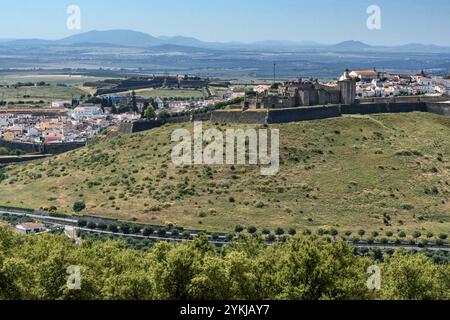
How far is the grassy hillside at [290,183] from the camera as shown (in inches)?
2509

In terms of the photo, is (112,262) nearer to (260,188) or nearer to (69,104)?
(260,188)

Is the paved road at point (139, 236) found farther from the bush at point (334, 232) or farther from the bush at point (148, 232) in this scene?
the bush at point (334, 232)

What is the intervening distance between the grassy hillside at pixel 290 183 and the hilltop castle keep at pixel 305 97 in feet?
11.0

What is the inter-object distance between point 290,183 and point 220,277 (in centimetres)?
3928

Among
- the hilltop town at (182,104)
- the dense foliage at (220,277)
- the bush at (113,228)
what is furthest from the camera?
the hilltop town at (182,104)

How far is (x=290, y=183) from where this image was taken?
226 feet

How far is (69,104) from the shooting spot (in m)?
157

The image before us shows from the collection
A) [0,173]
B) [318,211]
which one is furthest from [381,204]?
[0,173]

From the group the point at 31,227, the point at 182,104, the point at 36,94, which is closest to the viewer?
the point at 31,227

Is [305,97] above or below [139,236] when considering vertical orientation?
above

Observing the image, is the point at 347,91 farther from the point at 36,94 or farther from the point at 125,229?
the point at 36,94

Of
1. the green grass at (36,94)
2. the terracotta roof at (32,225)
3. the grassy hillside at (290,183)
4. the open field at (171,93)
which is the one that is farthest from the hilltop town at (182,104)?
the terracotta roof at (32,225)

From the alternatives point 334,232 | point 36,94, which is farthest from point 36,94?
point 334,232

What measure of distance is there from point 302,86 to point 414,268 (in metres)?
52.6
